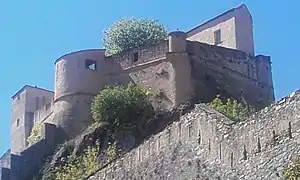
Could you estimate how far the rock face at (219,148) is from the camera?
16.7 metres

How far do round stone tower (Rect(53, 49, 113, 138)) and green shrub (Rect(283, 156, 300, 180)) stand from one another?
23.3m

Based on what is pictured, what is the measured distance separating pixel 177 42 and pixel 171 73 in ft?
4.83

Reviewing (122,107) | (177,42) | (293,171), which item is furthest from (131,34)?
(293,171)

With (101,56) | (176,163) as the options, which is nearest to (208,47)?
(101,56)

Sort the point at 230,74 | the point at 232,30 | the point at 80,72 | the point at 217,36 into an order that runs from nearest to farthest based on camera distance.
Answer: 1. the point at 230,74
2. the point at 80,72
3. the point at 232,30
4. the point at 217,36

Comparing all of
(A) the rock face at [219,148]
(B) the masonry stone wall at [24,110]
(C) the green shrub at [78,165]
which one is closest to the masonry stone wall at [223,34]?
(B) the masonry stone wall at [24,110]

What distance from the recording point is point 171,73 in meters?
36.7

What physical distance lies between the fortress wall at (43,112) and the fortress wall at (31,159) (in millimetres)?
4460

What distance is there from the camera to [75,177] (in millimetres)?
31156

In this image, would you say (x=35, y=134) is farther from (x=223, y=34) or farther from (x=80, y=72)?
(x=223, y=34)

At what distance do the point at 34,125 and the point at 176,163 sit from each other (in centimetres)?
2465

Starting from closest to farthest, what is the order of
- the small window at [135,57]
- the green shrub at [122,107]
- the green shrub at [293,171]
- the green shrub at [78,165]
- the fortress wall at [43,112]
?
the green shrub at [293,171] < the green shrub at [78,165] < the green shrub at [122,107] < the small window at [135,57] < the fortress wall at [43,112]

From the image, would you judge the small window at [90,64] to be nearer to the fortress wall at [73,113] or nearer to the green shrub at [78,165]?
the fortress wall at [73,113]

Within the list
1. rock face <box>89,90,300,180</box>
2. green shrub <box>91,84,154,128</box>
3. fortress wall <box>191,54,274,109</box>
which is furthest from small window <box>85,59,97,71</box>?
rock face <box>89,90,300,180</box>
